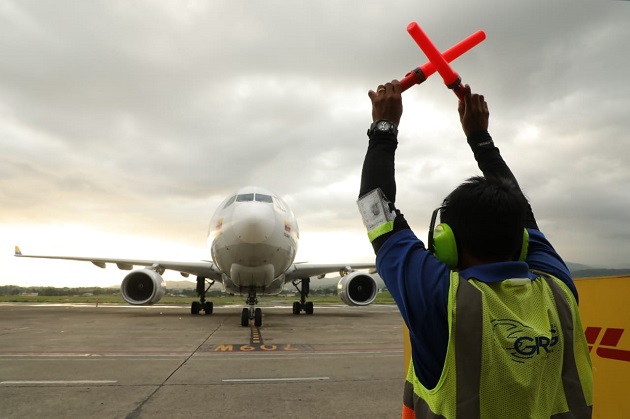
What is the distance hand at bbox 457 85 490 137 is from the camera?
69.1 inches

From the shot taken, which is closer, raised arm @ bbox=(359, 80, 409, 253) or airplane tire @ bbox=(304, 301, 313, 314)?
raised arm @ bbox=(359, 80, 409, 253)

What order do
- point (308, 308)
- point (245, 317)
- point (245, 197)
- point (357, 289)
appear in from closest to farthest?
point (245, 317) < point (245, 197) < point (357, 289) < point (308, 308)

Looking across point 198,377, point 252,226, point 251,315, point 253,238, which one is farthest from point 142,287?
point 198,377

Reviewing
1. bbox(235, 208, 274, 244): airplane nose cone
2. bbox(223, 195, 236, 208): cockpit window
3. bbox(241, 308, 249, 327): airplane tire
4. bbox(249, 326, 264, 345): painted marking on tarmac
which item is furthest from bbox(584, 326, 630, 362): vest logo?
bbox(223, 195, 236, 208): cockpit window

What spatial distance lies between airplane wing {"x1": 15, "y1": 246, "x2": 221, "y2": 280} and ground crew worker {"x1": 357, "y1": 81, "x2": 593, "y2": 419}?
51.2 feet

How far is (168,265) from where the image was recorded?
55.9 ft

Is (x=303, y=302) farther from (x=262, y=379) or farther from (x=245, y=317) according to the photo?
(x=262, y=379)

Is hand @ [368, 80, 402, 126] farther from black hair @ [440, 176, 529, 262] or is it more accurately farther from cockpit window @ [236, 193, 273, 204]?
cockpit window @ [236, 193, 273, 204]

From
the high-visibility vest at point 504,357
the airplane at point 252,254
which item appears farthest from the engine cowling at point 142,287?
the high-visibility vest at point 504,357

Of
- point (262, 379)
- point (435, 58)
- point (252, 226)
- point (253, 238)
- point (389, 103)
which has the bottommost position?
point (262, 379)

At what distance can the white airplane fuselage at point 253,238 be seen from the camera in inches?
427

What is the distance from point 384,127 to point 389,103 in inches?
3.3

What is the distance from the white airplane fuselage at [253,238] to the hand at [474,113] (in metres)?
9.12

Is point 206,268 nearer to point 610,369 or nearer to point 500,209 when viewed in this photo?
point 610,369
